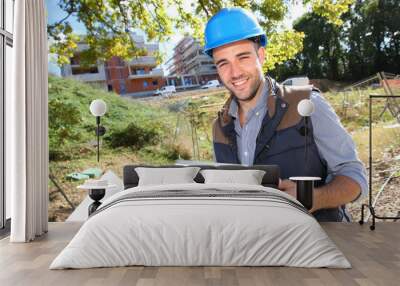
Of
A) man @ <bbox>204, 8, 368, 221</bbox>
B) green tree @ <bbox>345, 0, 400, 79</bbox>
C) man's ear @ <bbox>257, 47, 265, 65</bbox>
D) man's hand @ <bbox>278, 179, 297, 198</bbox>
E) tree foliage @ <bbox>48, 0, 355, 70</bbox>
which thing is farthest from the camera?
tree foliage @ <bbox>48, 0, 355, 70</bbox>

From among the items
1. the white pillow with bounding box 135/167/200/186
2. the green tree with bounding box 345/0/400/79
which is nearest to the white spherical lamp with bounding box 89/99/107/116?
the white pillow with bounding box 135/167/200/186

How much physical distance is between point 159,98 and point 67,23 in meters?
1.62

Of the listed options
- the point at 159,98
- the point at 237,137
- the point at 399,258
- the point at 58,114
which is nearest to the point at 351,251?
the point at 399,258

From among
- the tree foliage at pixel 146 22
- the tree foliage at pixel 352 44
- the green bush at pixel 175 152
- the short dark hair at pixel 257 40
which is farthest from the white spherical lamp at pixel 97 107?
the tree foliage at pixel 352 44

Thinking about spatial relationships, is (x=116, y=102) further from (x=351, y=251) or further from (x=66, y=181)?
(x=351, y=251)

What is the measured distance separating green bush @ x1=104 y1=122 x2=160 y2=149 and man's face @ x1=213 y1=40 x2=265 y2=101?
Result: 226cm

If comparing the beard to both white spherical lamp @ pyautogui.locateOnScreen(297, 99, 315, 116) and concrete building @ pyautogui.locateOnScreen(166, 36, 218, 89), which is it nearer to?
white spherical lamp @ pyautogui.locateOnScreen(297, 99, 315, 116)

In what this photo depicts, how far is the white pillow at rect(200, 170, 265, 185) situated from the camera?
495 cm

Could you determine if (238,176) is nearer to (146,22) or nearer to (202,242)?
(202,242)

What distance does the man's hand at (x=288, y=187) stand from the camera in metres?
5.20

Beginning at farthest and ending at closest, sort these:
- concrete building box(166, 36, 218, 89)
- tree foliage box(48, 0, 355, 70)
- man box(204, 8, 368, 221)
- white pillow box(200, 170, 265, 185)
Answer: concrete building box(166, 36, 218, 89), tree foliage box(48, 0, 355, 70), man box(204, 8, 368, 221), white pillow box(200, 170, 265, 185)

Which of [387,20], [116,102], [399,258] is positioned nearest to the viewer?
[399,258]

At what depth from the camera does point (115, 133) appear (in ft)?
24.8

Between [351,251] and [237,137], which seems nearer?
[351,251]
